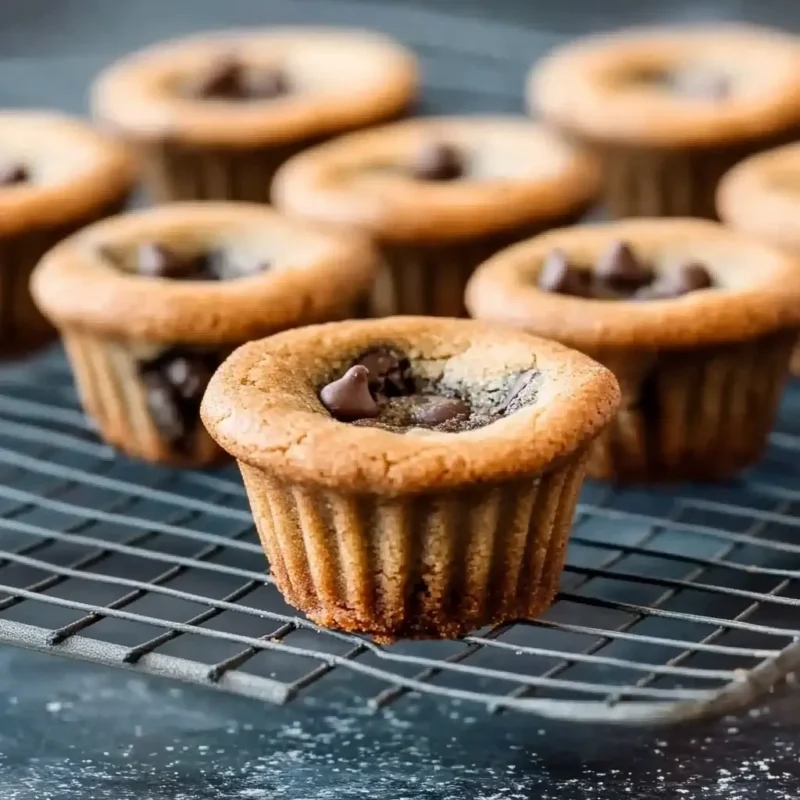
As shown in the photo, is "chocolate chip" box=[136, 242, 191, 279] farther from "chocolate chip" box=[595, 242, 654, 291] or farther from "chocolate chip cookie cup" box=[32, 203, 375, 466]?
"chocolate chip" box=[595, 242, 654, 291]

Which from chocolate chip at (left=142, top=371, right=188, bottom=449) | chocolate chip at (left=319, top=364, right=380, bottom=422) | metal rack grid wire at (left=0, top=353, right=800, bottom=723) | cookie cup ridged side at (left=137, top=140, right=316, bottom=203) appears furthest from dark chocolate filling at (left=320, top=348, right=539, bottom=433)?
cookie cup ridged side at (left=137, top=140, right=316, bottom=203)

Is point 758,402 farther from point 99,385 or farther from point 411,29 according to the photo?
point 411,29

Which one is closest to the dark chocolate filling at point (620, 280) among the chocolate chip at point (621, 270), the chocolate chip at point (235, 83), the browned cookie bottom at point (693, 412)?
the chocolate chip at point (621, 270)

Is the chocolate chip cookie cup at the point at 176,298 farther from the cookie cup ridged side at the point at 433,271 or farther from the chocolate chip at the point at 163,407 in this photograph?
the cookie cup ridged side at the point at 433,271

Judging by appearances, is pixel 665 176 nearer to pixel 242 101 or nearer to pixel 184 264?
pixel 242 101

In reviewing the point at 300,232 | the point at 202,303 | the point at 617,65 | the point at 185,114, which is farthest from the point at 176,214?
the point at 617,65

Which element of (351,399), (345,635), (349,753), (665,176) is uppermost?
(351,399)

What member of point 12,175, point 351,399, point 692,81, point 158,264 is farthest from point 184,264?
point 692,81
